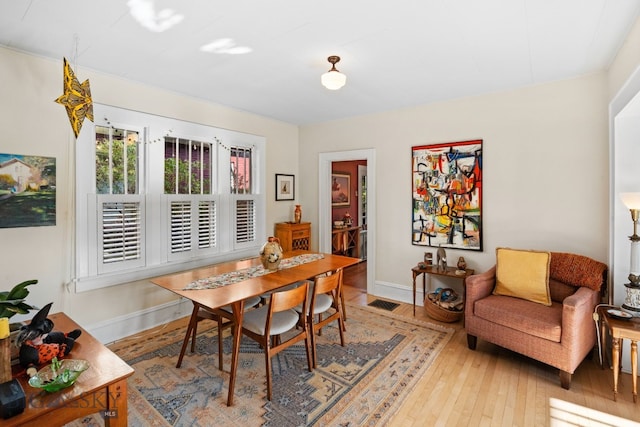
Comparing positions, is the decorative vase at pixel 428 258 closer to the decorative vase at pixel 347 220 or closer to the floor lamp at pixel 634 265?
the floor lamp at pixel 634 265

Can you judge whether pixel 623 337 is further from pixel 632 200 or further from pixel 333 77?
pixel 333 77

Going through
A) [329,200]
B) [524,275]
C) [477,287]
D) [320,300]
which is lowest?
[320,300]

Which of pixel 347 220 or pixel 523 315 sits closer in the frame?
pixel 523 315

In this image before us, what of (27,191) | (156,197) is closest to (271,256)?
(156,197)

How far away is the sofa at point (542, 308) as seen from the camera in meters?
2.30

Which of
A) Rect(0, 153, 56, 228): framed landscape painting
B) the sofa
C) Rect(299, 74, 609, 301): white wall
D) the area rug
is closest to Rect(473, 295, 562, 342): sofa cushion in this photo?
the sofa

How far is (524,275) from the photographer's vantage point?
2832mm

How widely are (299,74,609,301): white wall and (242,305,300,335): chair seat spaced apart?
2125 mm

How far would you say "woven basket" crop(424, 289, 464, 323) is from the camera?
3.38m

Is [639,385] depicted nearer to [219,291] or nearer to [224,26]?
[219,291]

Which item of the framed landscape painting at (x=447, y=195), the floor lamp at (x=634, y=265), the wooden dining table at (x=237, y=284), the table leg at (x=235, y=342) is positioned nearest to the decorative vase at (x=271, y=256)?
the wooden dining table at (x=237, y=284)

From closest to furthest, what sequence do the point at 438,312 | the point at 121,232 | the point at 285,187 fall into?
the point at 121,232 → the point at 438,312 → the point at 285,187

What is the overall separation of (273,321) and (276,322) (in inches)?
1.0

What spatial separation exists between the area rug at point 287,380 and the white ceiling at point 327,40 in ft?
8.16
